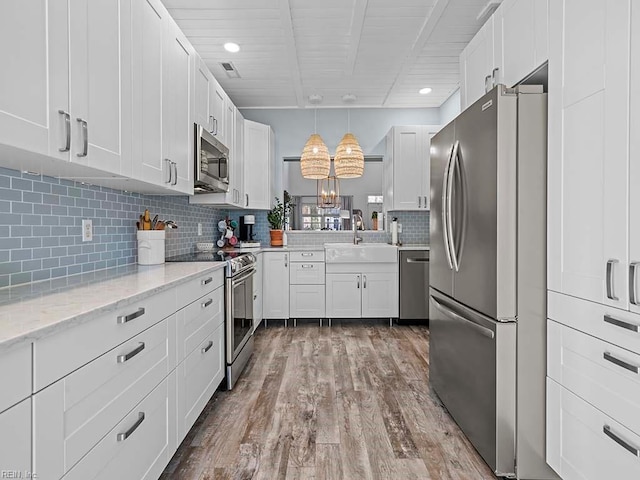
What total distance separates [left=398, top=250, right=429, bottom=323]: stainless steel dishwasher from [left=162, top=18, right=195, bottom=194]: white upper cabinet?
270cm

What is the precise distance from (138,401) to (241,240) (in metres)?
3.64

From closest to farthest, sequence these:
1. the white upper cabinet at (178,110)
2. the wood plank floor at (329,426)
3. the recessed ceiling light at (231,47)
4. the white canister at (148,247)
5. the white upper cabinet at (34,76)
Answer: the white upper cabinet at (34,76) → the wood plank floor at (329,426) → the white upper cabinet at (178,110) → the white canister at (148,247) → the recessed ceiling light at (231,47)

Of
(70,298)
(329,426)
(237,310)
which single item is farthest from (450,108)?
(70,298)

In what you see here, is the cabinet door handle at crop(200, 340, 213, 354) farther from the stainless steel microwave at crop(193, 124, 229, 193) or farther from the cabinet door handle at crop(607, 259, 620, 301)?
the cabinet door handle at crop(607, 259, 620, 301)

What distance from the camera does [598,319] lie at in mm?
1354

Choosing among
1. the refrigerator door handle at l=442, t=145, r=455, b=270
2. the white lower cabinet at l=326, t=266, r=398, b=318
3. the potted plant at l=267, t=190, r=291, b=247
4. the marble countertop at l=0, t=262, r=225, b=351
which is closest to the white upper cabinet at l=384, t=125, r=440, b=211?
the white lower cabinet at l=326, t=266, r=398, b=318

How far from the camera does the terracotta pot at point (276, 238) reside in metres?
4.96

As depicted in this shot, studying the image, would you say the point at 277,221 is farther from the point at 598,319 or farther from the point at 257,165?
the point at 598,319

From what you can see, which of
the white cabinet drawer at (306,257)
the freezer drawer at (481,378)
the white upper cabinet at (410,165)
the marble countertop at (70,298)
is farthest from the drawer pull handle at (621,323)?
the white upper cabinet at (410,165)

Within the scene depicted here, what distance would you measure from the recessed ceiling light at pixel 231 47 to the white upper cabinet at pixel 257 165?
1.11 meters

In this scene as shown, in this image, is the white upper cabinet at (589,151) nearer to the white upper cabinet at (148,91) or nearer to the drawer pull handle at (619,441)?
the drawer pull handle at (619,441)

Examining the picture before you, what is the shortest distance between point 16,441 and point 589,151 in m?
1.85

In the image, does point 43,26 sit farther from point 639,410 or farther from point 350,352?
point 350,352

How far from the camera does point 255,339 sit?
4.06 m
